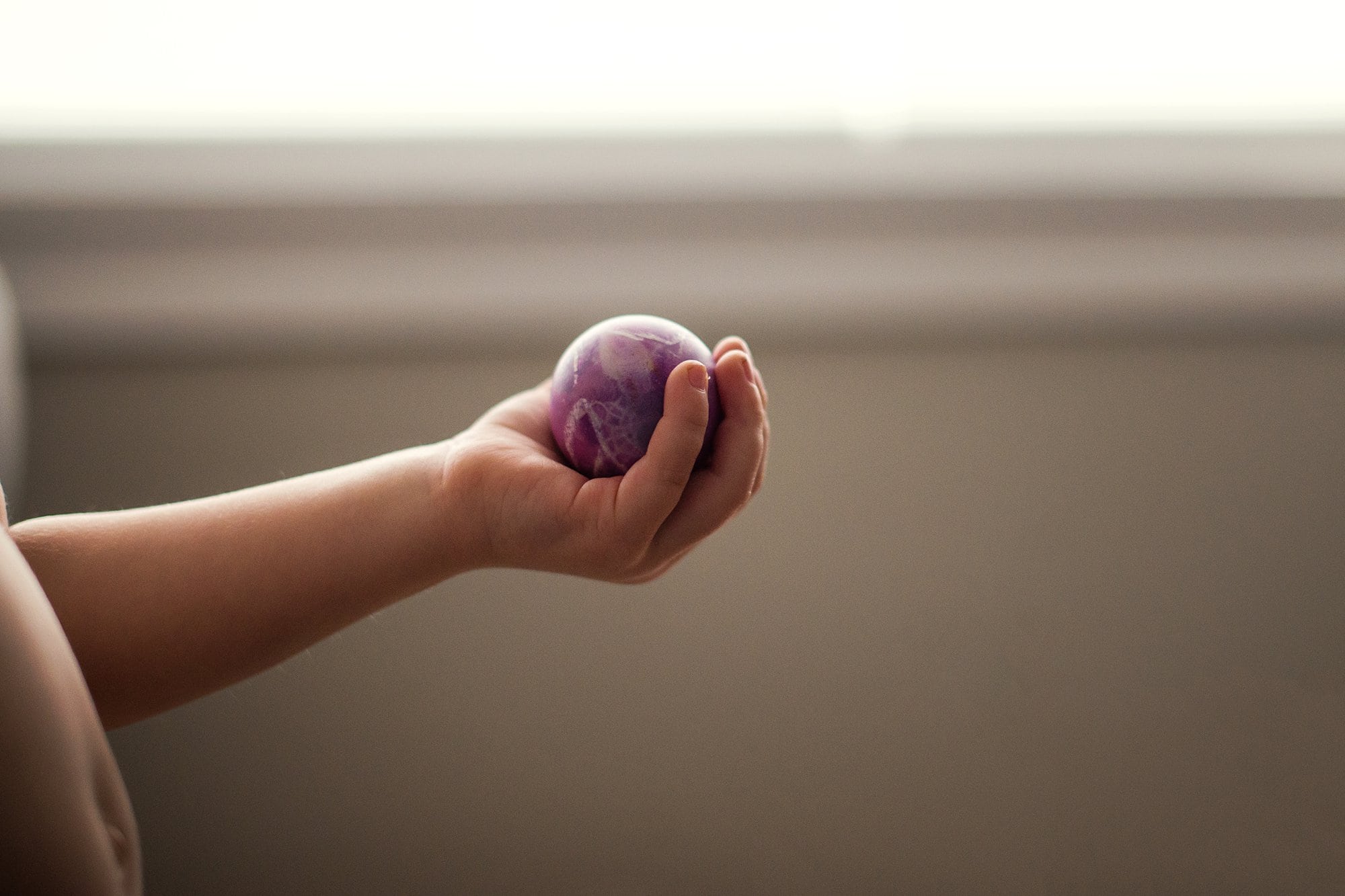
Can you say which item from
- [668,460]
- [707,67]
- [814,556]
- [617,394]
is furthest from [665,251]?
[668,460]

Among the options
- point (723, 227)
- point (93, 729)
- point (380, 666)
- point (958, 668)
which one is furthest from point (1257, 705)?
point (93, 729)

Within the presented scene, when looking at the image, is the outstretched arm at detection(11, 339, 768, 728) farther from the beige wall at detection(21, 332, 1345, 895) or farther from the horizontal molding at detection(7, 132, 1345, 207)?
the horizontal molding at detection(7, 132, 1345, 207)

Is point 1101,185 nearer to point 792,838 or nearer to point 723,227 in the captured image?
point 723,227

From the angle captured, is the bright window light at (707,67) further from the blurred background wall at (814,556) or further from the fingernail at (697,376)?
the fingernail at (697,376)

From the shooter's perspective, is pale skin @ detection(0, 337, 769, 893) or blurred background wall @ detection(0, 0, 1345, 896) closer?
pale skin @ detection(0, 337, 769, 893)

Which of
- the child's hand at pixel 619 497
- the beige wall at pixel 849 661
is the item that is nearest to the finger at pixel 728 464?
the child's hand at pixel 619 497

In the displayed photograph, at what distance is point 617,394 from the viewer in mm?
736

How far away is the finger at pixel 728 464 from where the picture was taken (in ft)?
2.23

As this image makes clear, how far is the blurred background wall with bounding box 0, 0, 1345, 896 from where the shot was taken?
46.0 inches

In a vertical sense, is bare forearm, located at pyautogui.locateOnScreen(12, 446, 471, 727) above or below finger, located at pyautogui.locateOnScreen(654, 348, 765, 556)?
below

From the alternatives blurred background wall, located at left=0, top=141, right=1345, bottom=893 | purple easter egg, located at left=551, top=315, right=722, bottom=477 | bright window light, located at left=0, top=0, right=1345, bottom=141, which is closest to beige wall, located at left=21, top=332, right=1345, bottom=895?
blurred background wall, located at left=0, top=141, right=1345, bottom=893

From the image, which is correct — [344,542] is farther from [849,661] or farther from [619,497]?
[849,661]

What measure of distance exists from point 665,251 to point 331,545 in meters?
0.62

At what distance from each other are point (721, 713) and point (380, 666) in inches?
15.1
